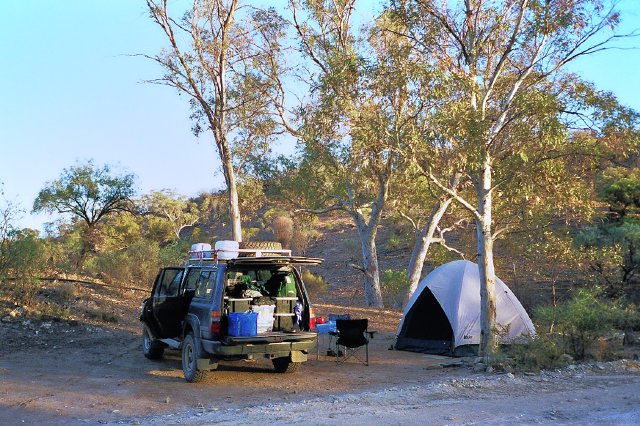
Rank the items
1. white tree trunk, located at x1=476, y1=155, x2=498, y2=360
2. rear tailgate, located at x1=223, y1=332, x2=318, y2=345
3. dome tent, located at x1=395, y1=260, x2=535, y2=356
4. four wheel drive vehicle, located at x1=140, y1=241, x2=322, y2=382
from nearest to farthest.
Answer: rear tailgate, located at x1=223, y1=332, x2=318, y2=345 < four wheel drive vehicle, located at x1=140, y1=241, x2=322, y2=382 < white tree trunk, located at x1=476, y1=155, x2=498, y2=360 < dome tent, located at x1=395, y1=260, x2=535, y2=356

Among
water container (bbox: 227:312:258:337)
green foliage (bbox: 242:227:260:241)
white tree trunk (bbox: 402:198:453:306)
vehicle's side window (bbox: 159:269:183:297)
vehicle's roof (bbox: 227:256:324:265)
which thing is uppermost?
green foliage (bbox: 242:227:260:241)

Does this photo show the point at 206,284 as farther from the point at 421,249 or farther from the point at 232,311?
the point at 421,249

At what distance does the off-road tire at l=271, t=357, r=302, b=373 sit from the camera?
1047 centimetres

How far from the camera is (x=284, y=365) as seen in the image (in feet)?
34.6

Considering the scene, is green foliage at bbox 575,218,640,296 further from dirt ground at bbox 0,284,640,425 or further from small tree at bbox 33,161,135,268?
small tree at bbox 33,161,135,268

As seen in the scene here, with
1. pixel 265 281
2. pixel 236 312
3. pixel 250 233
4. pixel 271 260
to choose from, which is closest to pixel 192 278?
pixel 265 281

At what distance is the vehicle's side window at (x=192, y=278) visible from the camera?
10680mm

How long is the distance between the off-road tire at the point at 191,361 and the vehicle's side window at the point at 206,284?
2.25ft

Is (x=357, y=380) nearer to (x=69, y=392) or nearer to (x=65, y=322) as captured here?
(x=69, y=392)

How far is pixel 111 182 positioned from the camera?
30.2 m

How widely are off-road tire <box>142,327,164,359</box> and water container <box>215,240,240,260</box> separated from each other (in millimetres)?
2703

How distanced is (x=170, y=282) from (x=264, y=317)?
276cm

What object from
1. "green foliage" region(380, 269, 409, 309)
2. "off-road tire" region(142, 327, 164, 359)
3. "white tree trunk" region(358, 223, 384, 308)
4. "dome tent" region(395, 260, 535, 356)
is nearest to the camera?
"off-road tire" region(142, 327, 164, 359)

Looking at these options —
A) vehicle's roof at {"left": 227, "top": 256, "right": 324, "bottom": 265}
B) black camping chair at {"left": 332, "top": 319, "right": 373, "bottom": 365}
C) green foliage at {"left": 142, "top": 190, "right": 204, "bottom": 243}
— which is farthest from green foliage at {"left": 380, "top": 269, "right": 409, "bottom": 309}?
green foliage at {"left": 142, "top": 190, "right": 204, "bottom": 243}
